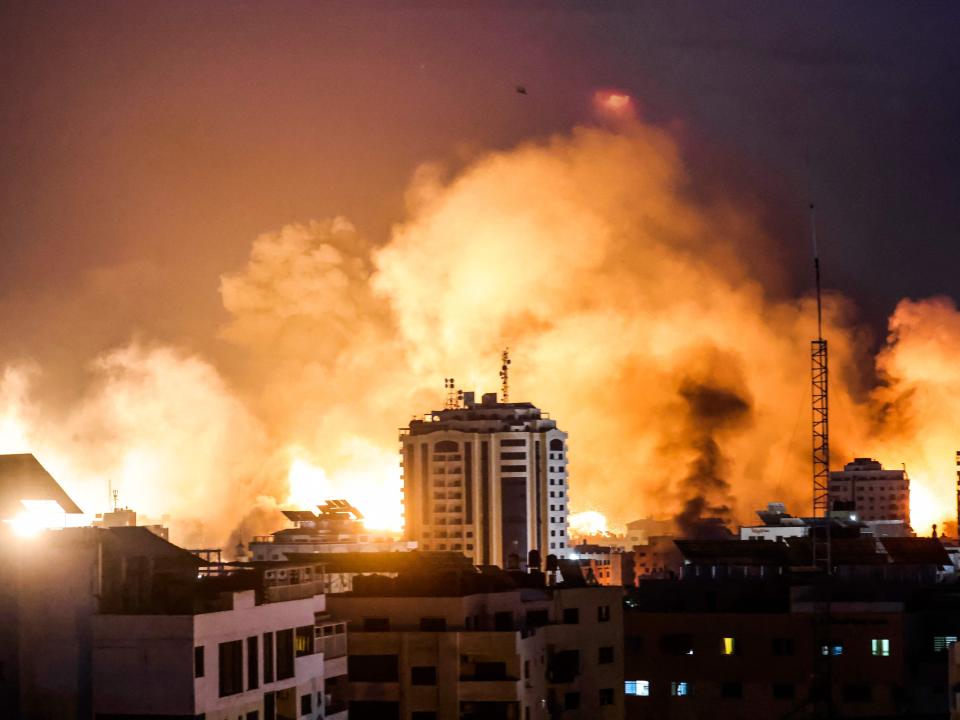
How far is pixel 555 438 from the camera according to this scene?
70625 millimetres

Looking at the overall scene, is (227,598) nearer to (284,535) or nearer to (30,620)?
(30,620)

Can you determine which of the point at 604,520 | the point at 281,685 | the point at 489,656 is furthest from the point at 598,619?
the point at 604,520

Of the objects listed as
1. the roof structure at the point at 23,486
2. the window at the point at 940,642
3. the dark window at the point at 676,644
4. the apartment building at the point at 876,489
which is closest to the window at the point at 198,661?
the roof structure at the point at 23,486

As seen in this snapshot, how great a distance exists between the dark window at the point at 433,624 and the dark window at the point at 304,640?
10.9 feet

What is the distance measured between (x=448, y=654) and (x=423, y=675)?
1.19 ft

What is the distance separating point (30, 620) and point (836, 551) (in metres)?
24.4

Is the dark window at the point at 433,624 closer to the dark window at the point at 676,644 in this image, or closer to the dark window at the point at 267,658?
the dark window at the point at 267,658

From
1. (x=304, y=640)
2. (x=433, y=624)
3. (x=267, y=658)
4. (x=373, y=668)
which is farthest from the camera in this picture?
(x=433, y=624)

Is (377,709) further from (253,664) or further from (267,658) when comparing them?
(253,664)

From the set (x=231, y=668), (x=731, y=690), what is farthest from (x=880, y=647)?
(x=231, y=668)

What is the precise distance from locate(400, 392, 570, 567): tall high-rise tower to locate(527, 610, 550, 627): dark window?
38.3 metres

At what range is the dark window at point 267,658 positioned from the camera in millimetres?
20766

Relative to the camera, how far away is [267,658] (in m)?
20.8

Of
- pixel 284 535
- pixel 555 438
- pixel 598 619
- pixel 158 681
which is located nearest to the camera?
pixel 158 681
